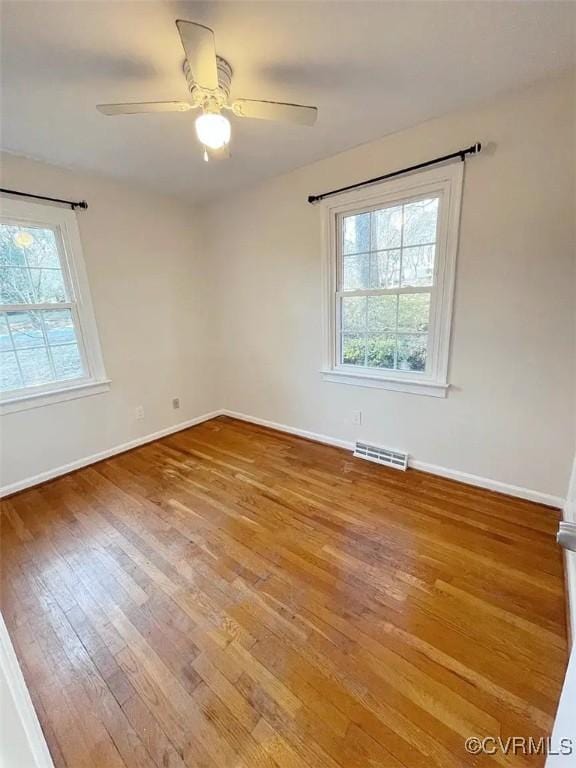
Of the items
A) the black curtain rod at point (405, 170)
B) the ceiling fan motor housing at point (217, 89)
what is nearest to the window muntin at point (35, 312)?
the ceiling fan motor housing at point (217, 89)

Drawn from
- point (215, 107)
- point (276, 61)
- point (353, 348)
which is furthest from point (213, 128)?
point (353, 348)

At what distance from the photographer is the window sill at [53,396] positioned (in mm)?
2434

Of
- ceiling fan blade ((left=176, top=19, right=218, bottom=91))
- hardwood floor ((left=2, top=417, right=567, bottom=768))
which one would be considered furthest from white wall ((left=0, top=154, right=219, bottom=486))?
ceiling fan blade ((left=176, top=19, right=218, bottom=91))

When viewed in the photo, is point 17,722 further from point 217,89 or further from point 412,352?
point 412,352

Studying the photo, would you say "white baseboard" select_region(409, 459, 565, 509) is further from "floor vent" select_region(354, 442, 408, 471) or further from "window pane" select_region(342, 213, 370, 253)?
"window pane" select_region(342, 213, 370, 253)

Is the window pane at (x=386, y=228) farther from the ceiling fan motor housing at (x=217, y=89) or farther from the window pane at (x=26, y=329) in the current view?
the window pane at (x=26, y=329)

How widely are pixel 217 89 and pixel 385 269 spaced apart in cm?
159

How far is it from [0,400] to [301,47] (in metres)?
2.98

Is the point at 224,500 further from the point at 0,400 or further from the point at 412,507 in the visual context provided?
the point at 0,400

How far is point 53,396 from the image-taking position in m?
2.65

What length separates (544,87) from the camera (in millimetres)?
1703

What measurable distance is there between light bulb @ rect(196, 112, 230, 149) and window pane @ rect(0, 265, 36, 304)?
1.93m

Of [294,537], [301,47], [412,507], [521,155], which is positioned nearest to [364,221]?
[521,155]
